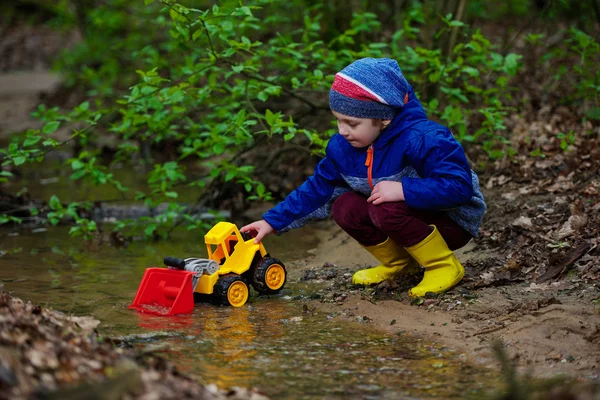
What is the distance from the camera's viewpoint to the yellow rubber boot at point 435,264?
4.31 m

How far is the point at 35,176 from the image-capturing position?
31.0 feet

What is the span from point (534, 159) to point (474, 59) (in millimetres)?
1042

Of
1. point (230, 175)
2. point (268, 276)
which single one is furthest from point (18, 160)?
point (268, 276)

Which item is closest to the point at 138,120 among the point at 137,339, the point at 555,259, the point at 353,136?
the point at 353,136

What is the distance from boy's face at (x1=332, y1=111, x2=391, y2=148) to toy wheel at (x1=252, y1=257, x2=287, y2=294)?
→ 33.1 inches

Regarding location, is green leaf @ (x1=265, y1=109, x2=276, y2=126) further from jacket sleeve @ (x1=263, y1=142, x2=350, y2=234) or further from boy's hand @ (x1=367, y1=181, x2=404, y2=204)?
boy's hand @ (x1=367, y1=181, x2=404, y2=204)

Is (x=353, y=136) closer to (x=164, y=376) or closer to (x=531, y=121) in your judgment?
(x=164, y=376)

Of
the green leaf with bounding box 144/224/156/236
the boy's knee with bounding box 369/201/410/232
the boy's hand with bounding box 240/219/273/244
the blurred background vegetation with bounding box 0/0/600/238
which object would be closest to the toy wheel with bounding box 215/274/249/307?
the boy's hand with bounding box 240/219/273/244

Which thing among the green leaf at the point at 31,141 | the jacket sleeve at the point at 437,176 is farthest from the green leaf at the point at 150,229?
the jacket sleeve at the point at 437,176

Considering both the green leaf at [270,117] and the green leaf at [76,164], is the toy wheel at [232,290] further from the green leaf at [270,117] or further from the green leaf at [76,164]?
the green leaf at [76,164]

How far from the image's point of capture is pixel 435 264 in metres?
4.36

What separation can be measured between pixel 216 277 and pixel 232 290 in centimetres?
11

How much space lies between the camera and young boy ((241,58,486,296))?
416 centimetres

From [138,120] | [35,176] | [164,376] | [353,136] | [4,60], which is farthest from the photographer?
[4,60]
